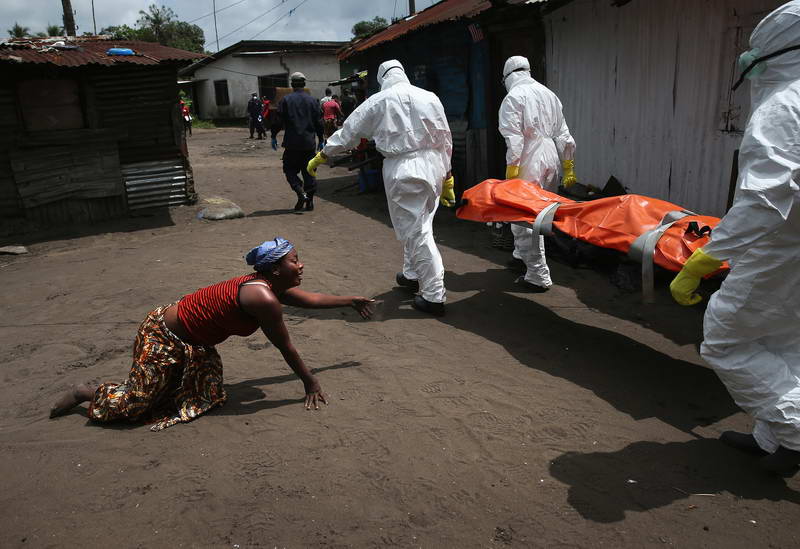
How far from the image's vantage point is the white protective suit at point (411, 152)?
16.7ft

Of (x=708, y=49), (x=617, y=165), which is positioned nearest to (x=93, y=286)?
(x=617, y=165)

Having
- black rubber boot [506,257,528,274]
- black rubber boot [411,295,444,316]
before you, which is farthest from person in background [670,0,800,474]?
black rubber boot [506,257,528,274]

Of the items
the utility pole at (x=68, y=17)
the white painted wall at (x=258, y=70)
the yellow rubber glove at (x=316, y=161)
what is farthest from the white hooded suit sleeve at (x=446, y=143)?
the white painted wall at (x=258, y=70)

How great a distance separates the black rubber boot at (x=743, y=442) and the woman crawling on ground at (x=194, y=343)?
2.26 meters

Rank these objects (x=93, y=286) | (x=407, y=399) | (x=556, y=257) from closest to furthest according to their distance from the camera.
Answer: (x=407, y=399) → (x=93, y=286) → (x=556, y=257)

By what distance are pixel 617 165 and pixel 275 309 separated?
17.8 ft

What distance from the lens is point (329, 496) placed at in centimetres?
284

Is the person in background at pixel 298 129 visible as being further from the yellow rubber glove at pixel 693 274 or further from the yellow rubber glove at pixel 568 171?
the yellow rubber glove at pixel 693 274

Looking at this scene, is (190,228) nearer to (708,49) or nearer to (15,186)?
(15,186)

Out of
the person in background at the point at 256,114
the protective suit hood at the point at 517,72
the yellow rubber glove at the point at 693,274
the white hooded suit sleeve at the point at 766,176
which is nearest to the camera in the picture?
the white hooded suit sleeve at the point at 766,176

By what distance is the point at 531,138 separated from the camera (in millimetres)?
6070

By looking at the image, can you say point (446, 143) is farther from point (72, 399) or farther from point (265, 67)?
point (265, 67)

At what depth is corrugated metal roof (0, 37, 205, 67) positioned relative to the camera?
318 inches

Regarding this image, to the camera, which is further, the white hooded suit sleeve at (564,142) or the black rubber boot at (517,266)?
the black rubber boot at (517,266)
